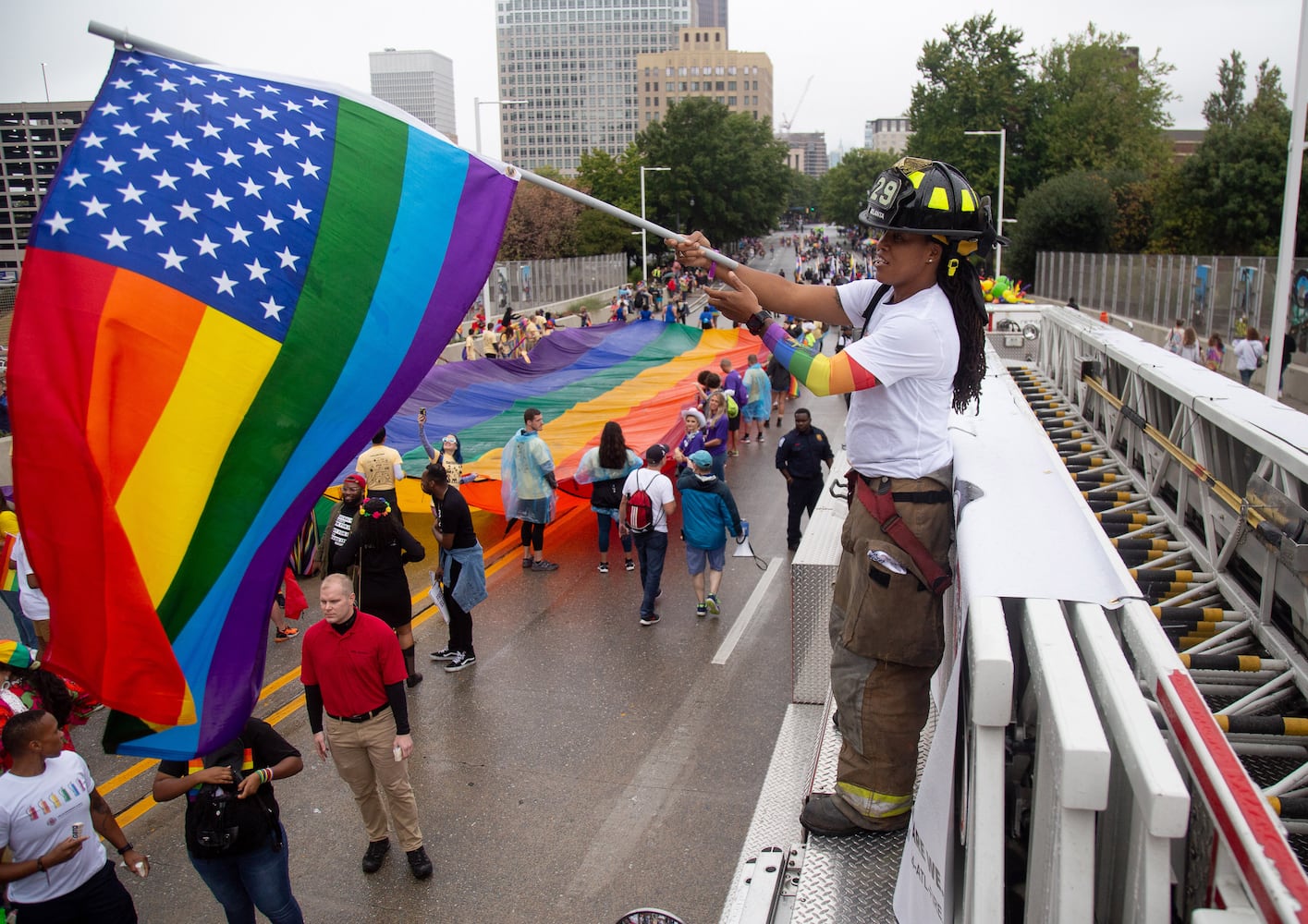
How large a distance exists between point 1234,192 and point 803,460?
1275 inches

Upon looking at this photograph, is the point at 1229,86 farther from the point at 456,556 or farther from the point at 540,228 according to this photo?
the point at 456,556

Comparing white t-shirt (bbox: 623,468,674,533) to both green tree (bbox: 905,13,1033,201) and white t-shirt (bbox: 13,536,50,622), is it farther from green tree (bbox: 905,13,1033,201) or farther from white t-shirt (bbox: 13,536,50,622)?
green tree (bbox: 905,13,1033,201)

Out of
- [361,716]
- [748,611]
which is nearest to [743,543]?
[748,611]

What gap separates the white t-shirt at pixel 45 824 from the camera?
14.1ft

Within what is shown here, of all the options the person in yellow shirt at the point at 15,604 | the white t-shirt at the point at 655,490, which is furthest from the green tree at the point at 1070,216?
the person in yellow shirt at the point at 15,604

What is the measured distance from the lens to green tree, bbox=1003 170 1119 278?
46562mm

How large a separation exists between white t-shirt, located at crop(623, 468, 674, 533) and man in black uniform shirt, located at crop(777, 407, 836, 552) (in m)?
2.18

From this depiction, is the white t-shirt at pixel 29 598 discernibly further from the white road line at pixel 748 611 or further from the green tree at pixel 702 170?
the green tree at pixel 702 170

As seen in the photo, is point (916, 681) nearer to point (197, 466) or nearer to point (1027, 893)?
point (1027, 893)

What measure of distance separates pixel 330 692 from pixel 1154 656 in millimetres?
4503

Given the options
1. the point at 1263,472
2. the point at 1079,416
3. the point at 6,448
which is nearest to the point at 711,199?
the point at 6,448

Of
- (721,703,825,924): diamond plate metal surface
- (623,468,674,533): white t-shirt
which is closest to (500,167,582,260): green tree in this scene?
(623,468,674,533): white t-shirt

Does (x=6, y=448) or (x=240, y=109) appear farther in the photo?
(x=6, y=448)

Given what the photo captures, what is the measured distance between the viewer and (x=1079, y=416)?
890cm
